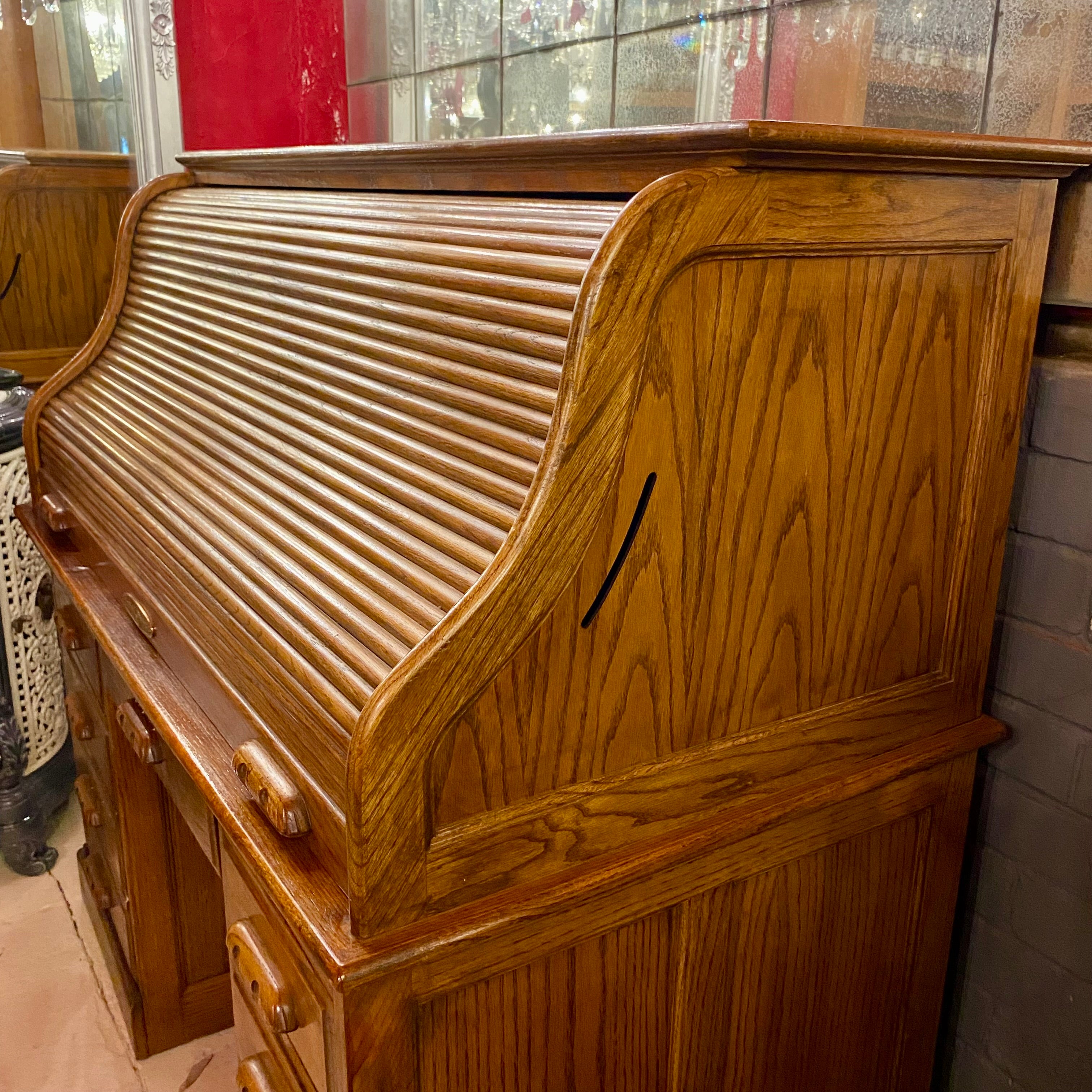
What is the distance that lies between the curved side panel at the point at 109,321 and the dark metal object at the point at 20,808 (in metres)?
0.88

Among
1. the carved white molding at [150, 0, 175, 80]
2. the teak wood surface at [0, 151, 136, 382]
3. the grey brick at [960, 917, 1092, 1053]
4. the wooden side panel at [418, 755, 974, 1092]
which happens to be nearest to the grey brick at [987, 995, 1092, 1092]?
the grey brick at [960, 917, 1092, 1053]

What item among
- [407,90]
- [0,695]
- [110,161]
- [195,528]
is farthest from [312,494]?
[110,161]

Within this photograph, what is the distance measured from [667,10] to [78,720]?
158 cm

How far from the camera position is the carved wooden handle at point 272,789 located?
38.5 inches

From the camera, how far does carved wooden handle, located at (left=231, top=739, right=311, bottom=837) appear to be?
0.98m

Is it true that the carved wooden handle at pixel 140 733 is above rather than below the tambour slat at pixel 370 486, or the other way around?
below

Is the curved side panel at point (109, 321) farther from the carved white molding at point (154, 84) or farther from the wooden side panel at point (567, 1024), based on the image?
the wooden side panel at point (567, 1024)

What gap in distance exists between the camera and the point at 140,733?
1458mm

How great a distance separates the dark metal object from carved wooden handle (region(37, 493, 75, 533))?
3.09ft

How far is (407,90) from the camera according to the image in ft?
7.78

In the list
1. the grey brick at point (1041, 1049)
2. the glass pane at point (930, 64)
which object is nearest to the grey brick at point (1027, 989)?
the grey brick at point (1041, 1049)

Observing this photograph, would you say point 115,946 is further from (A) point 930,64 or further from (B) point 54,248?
(A) point 930,64

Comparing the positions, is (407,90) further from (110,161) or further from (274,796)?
(274,796)

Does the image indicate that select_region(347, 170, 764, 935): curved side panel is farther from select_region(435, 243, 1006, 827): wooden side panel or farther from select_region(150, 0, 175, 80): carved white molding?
select_region(150, 0, 175, 80): carved white molding
